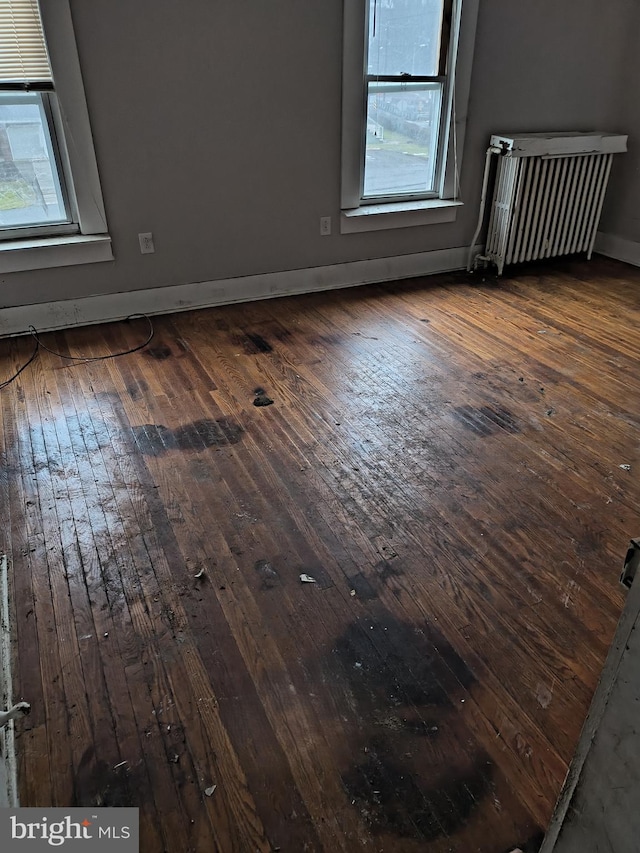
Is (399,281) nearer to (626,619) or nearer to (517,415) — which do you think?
(517,415)

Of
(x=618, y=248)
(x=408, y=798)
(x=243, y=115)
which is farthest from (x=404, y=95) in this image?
(x=408, y=798)

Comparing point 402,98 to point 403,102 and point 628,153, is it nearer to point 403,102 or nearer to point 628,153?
point 403,102

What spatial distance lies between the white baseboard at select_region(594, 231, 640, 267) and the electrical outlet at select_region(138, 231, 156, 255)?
3.50 meters

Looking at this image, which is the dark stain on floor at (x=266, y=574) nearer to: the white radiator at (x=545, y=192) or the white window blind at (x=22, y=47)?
the white window blind at (x=22, y=47)

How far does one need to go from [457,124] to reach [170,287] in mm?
2190

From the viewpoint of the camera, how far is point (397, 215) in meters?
4.23

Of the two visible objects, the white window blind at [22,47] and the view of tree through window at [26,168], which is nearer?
the white window blind at [22,47]

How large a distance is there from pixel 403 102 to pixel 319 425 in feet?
8.12

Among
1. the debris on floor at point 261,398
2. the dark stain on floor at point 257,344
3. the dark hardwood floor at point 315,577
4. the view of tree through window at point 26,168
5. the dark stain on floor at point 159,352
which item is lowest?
the dark hardwood floor at point 315,577

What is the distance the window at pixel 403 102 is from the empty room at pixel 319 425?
20mm

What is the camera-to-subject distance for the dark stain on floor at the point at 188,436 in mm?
2607

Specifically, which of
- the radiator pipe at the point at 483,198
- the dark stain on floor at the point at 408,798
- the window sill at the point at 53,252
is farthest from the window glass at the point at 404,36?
the dark stain on floor at the point at 408,798

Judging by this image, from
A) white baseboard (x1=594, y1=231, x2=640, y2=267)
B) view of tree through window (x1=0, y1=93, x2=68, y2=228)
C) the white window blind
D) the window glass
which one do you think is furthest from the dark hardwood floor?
the window glass

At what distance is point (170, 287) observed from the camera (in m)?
3.83
